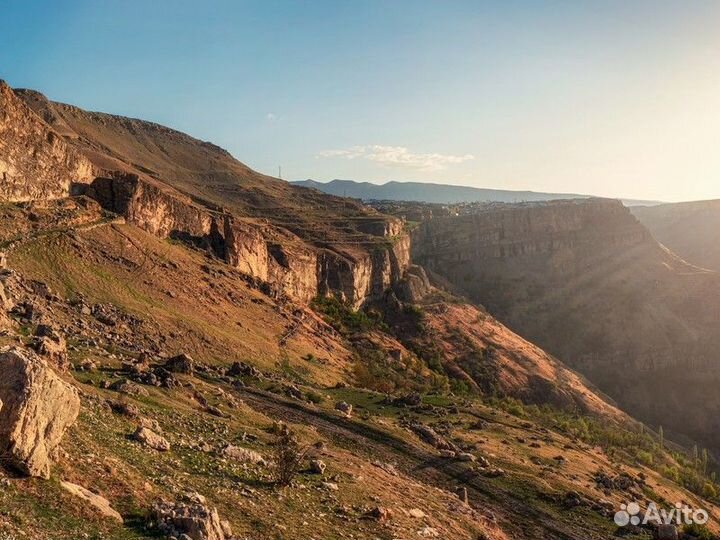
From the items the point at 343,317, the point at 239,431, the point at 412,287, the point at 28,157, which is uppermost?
the point at 28,157

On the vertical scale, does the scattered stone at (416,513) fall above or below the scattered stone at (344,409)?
above

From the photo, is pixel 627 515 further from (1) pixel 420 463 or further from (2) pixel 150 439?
(2) pixel 150 439

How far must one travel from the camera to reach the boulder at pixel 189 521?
34.6 ft

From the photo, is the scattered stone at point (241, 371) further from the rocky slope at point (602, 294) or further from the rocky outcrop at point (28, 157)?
the rocky slope at point (602, 294)

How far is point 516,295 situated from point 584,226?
24.5 meters

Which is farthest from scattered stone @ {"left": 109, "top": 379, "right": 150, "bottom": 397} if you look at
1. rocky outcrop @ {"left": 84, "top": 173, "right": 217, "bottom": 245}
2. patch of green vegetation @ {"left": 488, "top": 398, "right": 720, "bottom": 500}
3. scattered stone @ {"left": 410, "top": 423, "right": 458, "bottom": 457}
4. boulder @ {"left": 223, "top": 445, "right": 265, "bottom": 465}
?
patch of green vegetation @ {"left": 488, "top": 398, "right": 720, "bottom": 500}

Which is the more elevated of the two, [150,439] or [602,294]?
[602,294]

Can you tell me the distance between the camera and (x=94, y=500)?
10734mm

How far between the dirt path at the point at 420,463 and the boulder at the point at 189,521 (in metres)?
13.0

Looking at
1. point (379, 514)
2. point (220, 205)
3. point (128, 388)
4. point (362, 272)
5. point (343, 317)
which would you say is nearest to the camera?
point (379, 514)

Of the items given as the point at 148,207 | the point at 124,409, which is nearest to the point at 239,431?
the point at 124,409

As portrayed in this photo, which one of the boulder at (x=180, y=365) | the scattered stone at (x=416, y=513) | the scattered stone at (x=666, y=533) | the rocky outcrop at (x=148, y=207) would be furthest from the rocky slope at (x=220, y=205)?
the scattered stone at (x=666, y=533)

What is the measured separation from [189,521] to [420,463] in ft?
51.4

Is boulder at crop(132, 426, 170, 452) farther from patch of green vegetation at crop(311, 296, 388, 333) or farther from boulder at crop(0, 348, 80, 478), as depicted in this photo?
patch of green vegetation at crop(311, 296, 388, 333)
